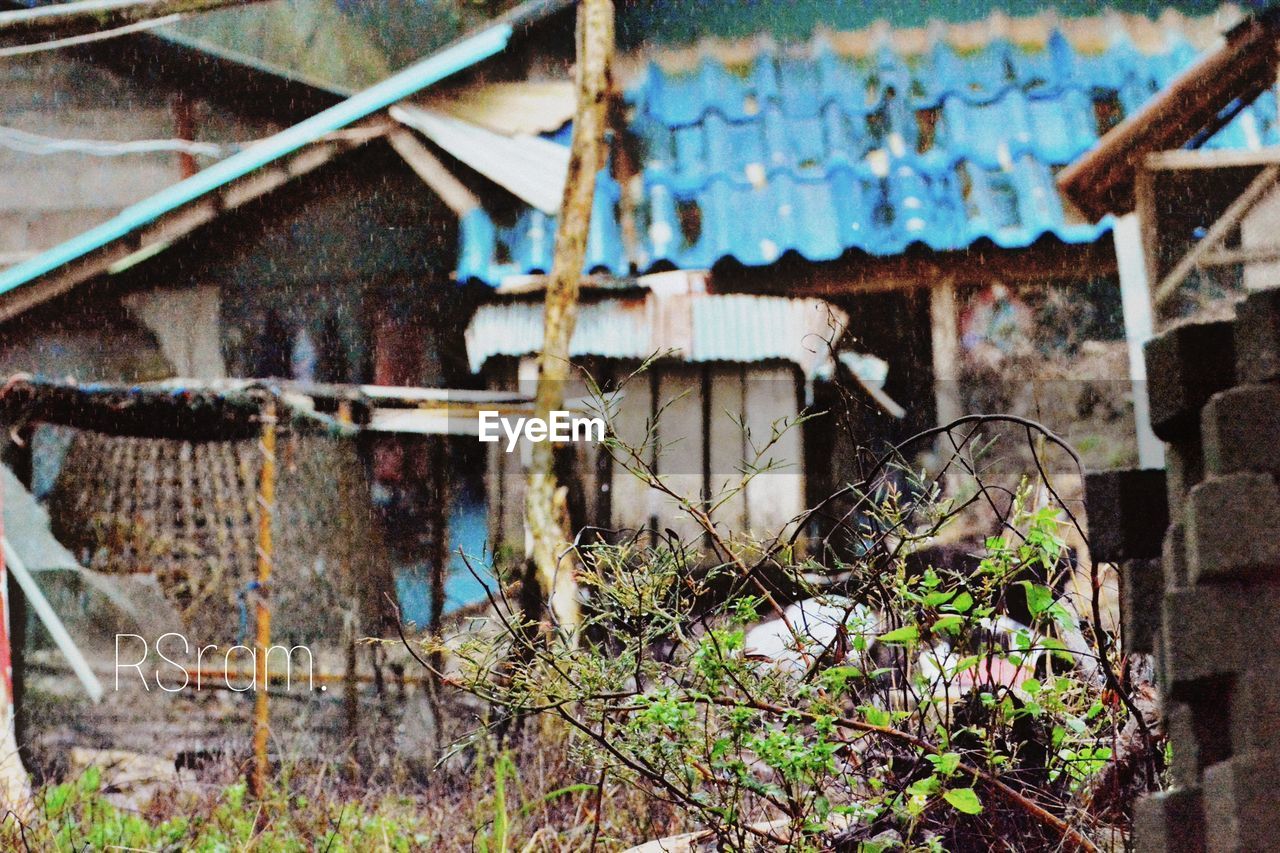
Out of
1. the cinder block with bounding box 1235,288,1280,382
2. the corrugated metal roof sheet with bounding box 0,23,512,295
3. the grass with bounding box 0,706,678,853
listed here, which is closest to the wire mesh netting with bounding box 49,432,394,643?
the grass with bounding box 0,706,678,853

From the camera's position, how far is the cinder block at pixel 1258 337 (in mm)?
1255

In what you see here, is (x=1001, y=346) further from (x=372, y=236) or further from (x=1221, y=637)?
(x=1221, y=637)

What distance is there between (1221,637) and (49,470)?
13.4 feet

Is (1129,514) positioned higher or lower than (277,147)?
lower

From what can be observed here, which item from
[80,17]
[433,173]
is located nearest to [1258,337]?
[433,173]

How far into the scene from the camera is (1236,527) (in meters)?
1.28

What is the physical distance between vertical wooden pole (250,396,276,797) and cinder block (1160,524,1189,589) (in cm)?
317

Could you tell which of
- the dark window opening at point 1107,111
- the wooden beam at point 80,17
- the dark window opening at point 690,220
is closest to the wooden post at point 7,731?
the wooden beam at point 80,17

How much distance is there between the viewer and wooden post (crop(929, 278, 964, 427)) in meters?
3.79

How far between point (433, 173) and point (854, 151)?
155 centimetres

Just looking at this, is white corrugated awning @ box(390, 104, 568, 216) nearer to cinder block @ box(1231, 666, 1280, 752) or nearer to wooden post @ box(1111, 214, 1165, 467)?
wooden post @ box(1111, 214, 1165, 467)

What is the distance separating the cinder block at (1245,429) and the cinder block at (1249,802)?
0.33 m

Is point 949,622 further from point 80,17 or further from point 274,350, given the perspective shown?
point 80,17

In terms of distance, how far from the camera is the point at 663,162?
→ 4.11 meters
